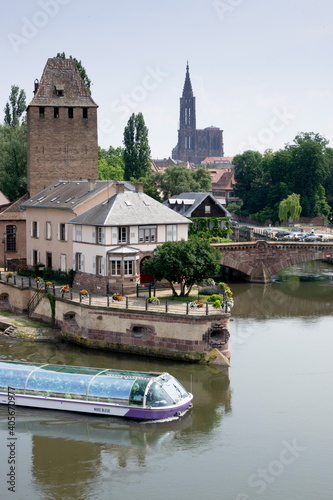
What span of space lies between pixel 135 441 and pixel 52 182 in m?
45.7

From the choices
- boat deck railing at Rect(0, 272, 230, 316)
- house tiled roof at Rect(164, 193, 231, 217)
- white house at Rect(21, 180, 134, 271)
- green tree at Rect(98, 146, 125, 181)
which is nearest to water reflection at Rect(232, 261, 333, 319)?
house tiled roof at Rect(164, 193, 231, 217)

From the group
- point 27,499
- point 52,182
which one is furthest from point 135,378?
point 52,182

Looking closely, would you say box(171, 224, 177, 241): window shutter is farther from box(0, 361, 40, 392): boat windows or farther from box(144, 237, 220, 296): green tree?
box(0, 361, 40, 392): boat windows

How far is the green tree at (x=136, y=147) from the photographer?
110m

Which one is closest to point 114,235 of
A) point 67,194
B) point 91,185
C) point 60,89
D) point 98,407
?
point 91,185

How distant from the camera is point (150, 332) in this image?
4425 cm

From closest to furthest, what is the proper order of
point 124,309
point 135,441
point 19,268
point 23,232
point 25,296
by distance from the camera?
A: point 135,441 < point 124,309 < point 25,296 < point 19,268 < point 23,232

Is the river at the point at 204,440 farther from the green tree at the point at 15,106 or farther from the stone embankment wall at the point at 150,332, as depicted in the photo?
the green tree at the point at 15,106

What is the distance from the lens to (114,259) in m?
50.5

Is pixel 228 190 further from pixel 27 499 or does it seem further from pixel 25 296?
pixel 27 499

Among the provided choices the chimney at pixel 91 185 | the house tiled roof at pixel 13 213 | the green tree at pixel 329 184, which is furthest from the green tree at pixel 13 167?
the green tree at pixel 329 184

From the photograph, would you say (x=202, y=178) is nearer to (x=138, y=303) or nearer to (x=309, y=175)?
(x=309, y=175)

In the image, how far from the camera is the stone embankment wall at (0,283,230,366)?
140ft

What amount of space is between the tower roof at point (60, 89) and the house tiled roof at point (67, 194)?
1090 centimetres
